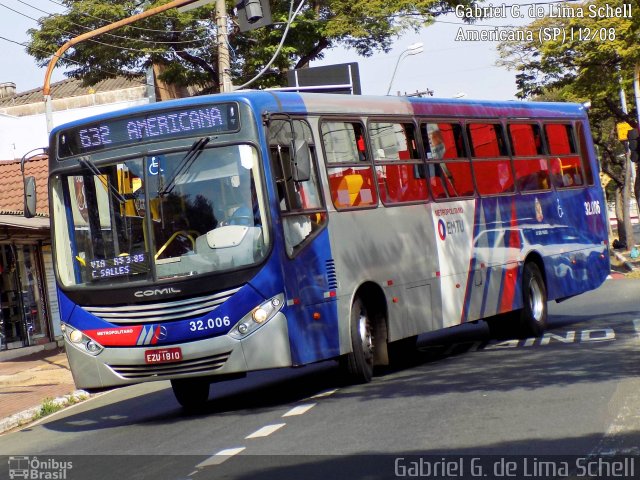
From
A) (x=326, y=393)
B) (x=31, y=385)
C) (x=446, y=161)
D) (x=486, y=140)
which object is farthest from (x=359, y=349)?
(x=31, y=385)

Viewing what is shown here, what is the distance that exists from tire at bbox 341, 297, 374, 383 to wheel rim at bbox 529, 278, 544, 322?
4951 millimetres

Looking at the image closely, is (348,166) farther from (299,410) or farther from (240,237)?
(299,410)

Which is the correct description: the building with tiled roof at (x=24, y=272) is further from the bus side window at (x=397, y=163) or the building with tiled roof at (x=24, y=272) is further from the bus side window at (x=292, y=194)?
the bus side window at (x=292, y=194)

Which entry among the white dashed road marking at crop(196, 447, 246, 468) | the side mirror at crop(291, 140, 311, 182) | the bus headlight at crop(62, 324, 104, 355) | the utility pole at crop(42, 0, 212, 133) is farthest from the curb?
the white dashed road marking at crop(196, 447, 246, 468)

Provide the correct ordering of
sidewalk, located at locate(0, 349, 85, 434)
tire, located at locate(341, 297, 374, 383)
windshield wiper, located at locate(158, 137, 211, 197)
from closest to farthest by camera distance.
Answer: windshield wiper, located at locate(158, 137, 211, 197) < tire, located at locate(341, 297, 374, 383) < sidewalk, located at locate(0, 349, 85, 434)

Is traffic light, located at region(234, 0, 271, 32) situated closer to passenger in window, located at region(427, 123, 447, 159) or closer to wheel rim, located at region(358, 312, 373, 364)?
passenger in window, located at region(427, 123, 447, 159)

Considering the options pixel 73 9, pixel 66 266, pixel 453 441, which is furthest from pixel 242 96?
pixel 73 9

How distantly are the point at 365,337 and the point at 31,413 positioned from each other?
526cm

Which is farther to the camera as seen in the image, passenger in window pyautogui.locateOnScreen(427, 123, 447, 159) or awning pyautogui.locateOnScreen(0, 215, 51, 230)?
awning pyautogui.locateOnScreen(0, 215, 51, 230)

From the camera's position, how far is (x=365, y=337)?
42.2 feet

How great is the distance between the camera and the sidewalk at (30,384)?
1537 cm

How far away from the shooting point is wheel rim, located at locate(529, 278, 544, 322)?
17.3 meters

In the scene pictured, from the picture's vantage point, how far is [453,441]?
339 inches

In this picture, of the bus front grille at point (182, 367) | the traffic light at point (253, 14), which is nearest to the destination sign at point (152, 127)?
the bus front grille at point (182, 367)
